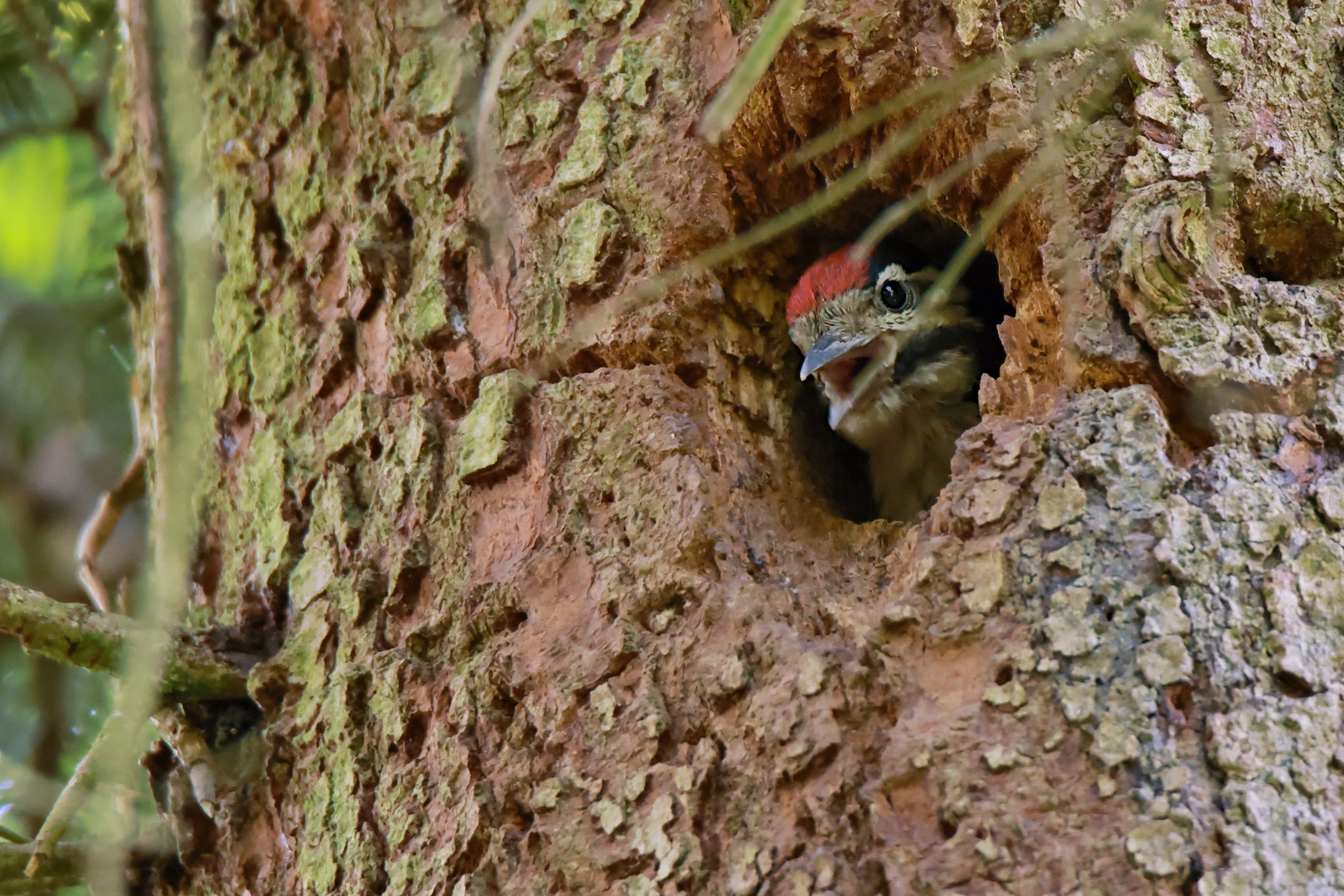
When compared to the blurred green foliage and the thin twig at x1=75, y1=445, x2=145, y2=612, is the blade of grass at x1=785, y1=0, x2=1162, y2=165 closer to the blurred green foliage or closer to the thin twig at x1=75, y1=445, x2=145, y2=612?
the thin twig at x1=75, y1=445, x2=145, y2=612

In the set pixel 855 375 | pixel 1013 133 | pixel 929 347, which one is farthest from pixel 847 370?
pixel 1013 133

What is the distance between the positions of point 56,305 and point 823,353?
107 inches

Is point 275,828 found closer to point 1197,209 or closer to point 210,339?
point 210,339

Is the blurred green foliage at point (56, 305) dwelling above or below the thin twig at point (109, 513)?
above

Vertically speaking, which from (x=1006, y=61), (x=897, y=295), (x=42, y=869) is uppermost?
(x=1006, y=61)

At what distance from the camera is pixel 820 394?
3170mm

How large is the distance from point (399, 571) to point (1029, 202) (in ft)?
4.17

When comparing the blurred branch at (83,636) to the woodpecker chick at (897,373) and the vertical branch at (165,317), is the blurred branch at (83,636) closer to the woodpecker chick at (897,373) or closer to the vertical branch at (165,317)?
the vertical branch at (165,317)

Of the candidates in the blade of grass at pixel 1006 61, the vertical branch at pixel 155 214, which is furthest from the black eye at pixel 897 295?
the vertical branch at pixel 155 214

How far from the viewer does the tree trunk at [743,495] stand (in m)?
1.53

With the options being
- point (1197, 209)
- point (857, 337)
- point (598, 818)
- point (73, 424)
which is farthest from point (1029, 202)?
point (73, 424)

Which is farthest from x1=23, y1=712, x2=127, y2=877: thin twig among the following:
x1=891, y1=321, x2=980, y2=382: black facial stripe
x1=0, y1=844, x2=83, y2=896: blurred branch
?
x1=891, y1=321, x2=980, y2=382: black facial stripe

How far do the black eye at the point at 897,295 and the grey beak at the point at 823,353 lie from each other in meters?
0.32

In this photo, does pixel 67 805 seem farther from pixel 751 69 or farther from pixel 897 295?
pixel 897 295
